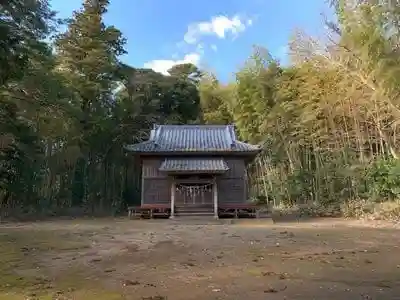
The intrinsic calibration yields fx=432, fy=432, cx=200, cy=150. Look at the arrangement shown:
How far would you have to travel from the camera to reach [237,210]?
50.4ft

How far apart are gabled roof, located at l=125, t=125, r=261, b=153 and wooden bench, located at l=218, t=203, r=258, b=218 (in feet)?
6.53

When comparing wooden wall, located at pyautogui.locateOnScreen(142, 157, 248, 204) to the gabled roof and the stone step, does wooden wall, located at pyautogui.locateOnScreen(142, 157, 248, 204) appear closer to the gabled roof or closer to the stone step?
the gabled roof

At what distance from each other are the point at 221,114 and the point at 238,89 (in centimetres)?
422

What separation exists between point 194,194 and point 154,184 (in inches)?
61.1

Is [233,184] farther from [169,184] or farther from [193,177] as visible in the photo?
[169,184]

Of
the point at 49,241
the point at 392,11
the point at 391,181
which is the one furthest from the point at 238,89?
the point at 49,241

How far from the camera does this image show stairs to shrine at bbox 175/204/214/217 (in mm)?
15508

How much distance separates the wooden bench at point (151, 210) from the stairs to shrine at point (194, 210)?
40 cm

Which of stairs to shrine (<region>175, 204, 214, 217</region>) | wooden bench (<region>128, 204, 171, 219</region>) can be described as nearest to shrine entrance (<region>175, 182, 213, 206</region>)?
stairs to shrine (<region>175, 204, 214, 217</region>)

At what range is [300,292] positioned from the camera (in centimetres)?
369

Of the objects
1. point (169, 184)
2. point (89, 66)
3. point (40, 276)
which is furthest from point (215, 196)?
point (40, 276)

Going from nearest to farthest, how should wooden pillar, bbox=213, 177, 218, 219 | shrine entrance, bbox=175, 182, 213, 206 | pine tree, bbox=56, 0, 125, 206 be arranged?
1. wooden pillar, bbox=213, 177, 218, 219
2. shrine entrance, bbox=175, 182, 213, 206
3. pine tree, bbox=56, 0, 125, 206

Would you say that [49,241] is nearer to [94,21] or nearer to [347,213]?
[347,213]

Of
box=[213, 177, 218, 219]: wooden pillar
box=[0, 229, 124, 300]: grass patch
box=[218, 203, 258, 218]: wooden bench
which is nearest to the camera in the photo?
box=[0, 229, 124, 300]: grass patch
